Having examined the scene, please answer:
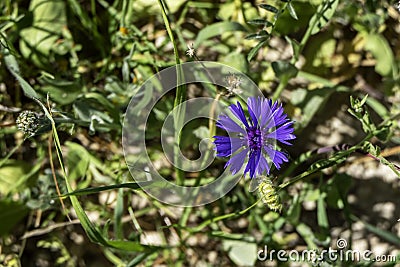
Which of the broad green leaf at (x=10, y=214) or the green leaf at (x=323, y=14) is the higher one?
the green leaf at (x=323, y=14)

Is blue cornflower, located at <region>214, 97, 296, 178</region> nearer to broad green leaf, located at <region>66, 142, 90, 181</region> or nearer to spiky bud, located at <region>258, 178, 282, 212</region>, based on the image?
spiky bud, located at <region>258, 178, 282, 212</region>

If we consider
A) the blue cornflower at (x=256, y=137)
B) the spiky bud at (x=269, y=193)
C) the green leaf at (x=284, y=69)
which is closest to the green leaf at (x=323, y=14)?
the green leaf at (x=284, y=69)

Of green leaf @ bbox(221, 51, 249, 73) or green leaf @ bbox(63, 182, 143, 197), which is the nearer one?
green leaf @ bbox(63, 182, 143, 197)

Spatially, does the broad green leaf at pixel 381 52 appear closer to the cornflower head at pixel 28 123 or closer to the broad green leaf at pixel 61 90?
the broad green leaf at pixel 61 90

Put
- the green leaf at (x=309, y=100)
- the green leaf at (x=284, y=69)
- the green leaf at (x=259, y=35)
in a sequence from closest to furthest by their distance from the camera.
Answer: the green leaf at (x=259, y=35) < the green leaf at (x=284, y=69) < the green leaf at (x=309, y=100)

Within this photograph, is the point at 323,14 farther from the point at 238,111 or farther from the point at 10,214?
the point at 10,214

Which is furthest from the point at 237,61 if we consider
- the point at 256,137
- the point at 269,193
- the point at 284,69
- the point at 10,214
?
the point at 10,214

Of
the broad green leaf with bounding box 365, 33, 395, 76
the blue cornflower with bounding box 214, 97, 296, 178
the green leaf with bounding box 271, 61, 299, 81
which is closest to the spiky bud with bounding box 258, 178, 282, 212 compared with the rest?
the blue cornflower with bounding box 214, 97, 296, 178

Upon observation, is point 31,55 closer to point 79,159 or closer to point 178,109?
point 79,159
